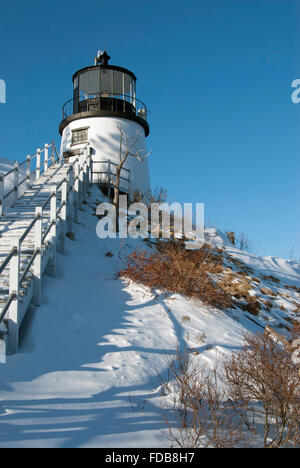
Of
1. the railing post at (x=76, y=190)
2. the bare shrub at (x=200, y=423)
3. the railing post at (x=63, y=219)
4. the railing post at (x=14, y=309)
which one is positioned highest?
the railing post at (x=76, y=190)

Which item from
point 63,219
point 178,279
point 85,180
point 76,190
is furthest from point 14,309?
point 85,180

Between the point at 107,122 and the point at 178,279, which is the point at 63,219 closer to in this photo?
the point at 178,279

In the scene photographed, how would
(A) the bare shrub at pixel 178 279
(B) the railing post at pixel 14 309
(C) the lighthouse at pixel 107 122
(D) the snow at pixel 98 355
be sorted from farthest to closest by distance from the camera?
(C) the lighthouse at pixel 107 122 → (A) the bare shrub at pixel 178 279 → (B) the railing post at pixel 14 309 → (D) the snow at pixel 98 355

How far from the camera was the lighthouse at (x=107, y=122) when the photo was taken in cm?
1995

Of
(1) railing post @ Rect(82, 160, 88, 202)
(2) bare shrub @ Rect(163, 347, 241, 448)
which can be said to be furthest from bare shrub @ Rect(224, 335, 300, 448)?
(1) railing post @ Rect(82, 160, 88, 202)

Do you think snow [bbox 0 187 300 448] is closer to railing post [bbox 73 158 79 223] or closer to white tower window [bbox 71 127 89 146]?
railing post [bbox 73 158 79 223]

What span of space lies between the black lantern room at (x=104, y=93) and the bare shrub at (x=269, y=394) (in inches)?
689

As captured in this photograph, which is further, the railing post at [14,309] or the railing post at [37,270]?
the railing post at [37,270]

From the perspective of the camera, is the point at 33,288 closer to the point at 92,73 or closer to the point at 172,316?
the point at 172,316

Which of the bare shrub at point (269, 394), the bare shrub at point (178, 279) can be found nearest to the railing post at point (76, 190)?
the bare shrub at point (178, 279)

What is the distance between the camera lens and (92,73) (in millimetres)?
21094

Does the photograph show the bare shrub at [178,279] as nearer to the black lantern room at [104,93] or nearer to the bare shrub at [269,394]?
the bare shrub at [269,394]

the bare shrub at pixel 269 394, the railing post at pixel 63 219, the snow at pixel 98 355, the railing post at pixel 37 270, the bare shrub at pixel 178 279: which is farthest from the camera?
the railing post at pixel 63 219

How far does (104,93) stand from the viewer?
20.8m
